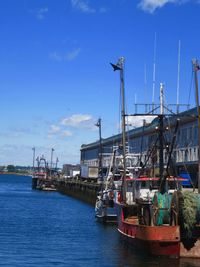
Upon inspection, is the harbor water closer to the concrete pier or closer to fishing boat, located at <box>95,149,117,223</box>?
fishing boat, located at <box>95,149,117,223</box>

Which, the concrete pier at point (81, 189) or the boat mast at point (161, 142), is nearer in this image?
the boat mast at point (161, 142)

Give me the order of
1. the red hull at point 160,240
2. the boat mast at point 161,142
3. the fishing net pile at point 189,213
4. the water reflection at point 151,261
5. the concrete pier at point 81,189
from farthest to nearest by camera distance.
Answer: the concrete pier at point 81,189 → the boat mast at point 161,142 → the fishing net pile at point 189,213 → the red hull at point 160,240 → the water reflection at point 151,261

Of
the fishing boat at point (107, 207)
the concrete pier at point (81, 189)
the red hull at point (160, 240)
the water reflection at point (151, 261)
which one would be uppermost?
the concrete pier at point (81, 189)

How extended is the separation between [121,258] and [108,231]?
677 inches

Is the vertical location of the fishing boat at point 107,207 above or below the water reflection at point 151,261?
above

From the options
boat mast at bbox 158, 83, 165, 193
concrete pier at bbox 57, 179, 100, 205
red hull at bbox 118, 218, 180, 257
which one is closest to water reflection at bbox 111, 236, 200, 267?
red hull at bbox 118, 218, 180, 257

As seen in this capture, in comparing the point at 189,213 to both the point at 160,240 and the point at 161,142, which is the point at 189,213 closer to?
the point at 160,240

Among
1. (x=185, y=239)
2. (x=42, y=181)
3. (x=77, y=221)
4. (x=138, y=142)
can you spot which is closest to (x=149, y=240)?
(x=185, y=239)

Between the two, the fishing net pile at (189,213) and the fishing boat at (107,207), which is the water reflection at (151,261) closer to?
the fishing net pile at (189,213)

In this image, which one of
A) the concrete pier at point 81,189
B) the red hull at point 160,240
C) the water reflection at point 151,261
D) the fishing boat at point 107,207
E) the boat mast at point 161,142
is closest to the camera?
the water reflection at point 151,261

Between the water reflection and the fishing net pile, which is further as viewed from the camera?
the fishing net pile

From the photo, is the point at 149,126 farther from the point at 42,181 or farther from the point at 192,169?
the point at 42,181

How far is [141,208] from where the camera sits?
127 ft

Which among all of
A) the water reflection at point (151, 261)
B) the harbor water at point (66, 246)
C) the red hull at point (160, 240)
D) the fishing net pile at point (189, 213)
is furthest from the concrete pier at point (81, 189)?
the fishing net pile at point (189, 213)
